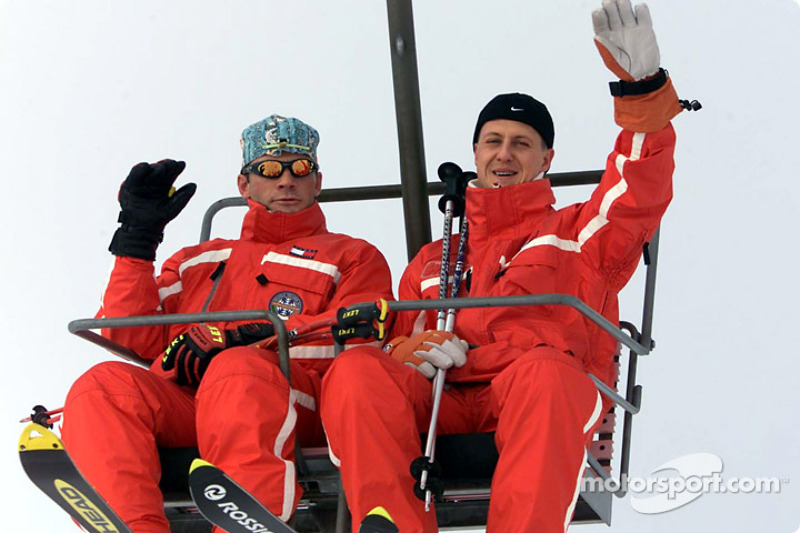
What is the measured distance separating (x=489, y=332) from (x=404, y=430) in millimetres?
506

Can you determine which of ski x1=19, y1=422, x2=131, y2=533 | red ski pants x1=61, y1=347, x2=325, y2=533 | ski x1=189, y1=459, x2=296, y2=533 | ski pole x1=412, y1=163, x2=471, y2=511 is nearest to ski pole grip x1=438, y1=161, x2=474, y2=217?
ski pole x1=412, y1=163, x2=471, y2=511

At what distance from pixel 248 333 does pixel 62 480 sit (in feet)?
2.46

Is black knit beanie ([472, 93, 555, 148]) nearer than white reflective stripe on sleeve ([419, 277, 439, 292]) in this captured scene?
No

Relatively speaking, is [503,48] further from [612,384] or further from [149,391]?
[149,391]

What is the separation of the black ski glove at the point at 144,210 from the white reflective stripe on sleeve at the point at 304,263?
0.99 feet

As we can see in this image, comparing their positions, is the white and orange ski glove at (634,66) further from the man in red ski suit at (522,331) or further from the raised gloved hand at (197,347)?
the raised gloved hand at (197,347)

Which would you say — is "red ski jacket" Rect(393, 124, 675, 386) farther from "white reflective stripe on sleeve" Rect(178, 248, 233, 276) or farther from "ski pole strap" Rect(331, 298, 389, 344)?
"white reflective stripe on sleeve" Rect(178, 248, 233, 276)

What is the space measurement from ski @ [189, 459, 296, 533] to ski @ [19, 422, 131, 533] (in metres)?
0.20

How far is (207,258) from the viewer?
13.7 ft

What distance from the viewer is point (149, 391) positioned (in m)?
3.52

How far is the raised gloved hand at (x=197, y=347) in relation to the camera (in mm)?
3637

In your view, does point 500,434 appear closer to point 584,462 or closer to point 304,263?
point 584,462

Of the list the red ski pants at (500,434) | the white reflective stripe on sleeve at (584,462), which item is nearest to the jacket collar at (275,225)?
the red ski pants at (500,434)

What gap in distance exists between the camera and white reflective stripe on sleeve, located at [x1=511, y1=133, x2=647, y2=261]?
11.8 ft
